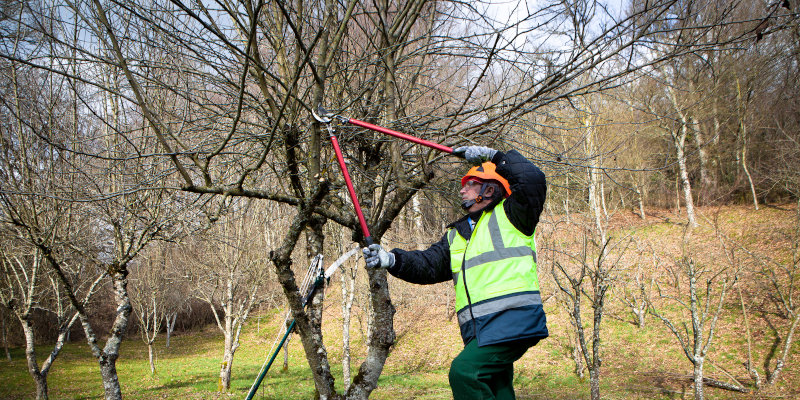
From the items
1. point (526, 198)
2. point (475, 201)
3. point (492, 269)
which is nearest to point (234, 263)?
point (475, 201)

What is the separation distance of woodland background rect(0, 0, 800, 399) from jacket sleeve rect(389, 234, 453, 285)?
28 centimetres

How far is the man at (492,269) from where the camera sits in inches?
102

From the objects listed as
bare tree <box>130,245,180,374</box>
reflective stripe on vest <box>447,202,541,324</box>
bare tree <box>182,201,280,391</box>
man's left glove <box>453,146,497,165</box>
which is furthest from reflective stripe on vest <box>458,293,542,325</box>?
bare tree <box>130,245,180,374</box>

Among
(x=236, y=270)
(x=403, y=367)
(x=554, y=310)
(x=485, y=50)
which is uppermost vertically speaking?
(x=485, y=50)

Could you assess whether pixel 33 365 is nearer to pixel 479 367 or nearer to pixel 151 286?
pixel 151 286

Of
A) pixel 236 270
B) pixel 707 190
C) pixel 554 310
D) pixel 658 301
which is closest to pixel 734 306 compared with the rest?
pixel 658 301

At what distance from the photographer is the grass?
11195 mm

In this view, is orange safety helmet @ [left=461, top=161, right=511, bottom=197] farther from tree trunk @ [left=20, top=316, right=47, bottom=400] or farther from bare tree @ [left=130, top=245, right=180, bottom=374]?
bare tree @ [left=130, top=245, right=180, bottom=374]

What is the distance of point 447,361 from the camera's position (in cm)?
1662

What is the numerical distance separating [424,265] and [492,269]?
61 cm

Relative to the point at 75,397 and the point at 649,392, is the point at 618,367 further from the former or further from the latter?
the point at 75,397

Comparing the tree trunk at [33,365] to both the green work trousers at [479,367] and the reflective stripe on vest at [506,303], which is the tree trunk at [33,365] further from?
the reflective stripe on vest at [506,303]

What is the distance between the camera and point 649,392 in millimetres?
10242

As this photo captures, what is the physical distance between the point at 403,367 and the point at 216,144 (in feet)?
48.2
